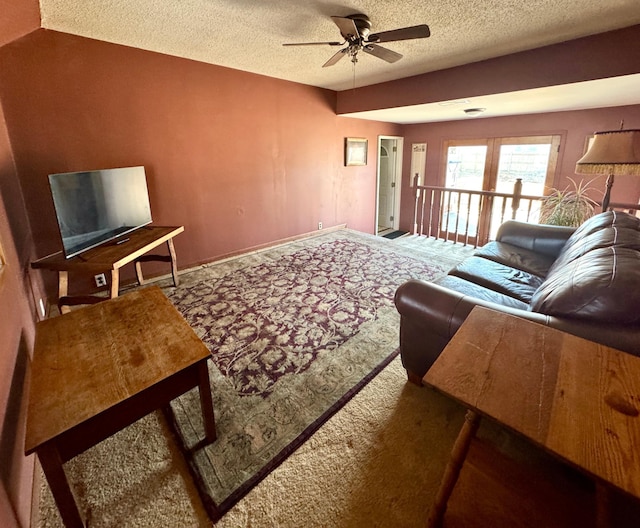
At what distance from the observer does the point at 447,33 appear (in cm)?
265

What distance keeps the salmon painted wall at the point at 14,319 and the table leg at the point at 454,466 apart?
134 cm

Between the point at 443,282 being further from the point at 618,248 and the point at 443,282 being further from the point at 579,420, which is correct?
the point at 579,420

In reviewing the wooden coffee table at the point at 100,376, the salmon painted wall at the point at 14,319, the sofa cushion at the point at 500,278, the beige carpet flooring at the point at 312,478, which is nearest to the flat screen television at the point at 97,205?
the salmon painted wall at the point at 14,319

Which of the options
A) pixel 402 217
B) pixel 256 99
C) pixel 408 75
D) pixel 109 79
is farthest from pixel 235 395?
pixel 402 217

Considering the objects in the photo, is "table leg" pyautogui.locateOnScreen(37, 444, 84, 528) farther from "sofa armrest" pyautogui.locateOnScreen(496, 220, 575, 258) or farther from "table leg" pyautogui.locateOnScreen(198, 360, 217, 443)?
"sofa armrest" pyautogui.locateOnScreen(496, 220, 575, 258)

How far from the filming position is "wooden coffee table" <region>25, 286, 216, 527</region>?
38.7 inches

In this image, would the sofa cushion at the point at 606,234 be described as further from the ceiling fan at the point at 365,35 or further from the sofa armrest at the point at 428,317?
the ceiling fan at the point at 365,35

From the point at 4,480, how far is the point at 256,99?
4090 millimetres

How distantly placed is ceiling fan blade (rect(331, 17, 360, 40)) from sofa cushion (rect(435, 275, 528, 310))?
6.39 feet

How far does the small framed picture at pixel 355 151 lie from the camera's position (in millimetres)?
5352

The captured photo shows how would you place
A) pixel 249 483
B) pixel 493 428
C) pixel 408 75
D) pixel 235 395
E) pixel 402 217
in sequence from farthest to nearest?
pixel 402 217
pixel 408 75
pixel 235 395
pixel 493 428
pixel 249 483

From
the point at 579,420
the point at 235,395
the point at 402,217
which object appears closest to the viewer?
the point at 579,420

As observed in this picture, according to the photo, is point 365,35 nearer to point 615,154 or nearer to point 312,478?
point 615,154

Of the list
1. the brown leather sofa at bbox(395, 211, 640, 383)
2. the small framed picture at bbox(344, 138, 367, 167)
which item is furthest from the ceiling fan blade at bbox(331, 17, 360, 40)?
the small framed picture at bbox(344, 138, 367, 167)
